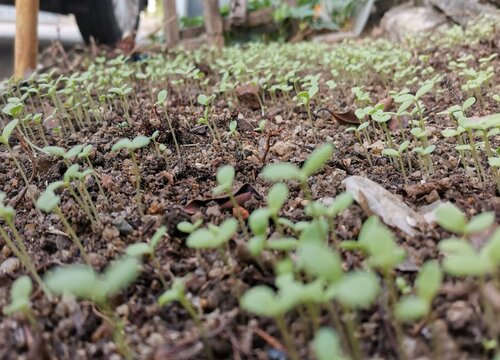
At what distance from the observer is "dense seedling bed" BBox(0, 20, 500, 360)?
76 centimetres

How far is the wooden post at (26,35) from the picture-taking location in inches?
116

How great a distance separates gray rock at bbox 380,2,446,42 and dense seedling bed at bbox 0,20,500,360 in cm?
258

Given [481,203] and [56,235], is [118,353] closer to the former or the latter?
[56,235]

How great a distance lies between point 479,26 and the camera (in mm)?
3557

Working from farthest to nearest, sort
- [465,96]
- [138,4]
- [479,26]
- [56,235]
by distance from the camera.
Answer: [138,4]
[479,26]
[465,96]
[56,235]

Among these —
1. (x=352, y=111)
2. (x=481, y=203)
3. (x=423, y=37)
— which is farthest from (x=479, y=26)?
(x=481, y=203)

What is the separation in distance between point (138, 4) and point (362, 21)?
8.39 feet

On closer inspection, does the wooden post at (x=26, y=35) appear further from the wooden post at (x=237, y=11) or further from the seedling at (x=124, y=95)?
the wooden post at (x=237, y=11)

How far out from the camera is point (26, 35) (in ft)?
9.87

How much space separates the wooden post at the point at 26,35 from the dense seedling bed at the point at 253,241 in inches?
35.5

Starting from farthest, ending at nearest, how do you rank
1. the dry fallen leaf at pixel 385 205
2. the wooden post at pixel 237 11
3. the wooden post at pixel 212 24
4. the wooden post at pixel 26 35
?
1. the wooden post at pixel 237 11
2. the wooden post at pixel 212 24
3. the wooden post at pixel 26 35
4. the dry fallen leaf at pixel 385 205

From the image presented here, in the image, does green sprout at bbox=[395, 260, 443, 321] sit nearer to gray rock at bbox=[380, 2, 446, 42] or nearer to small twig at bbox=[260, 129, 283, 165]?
small twig at bbox=[260, 129, 283, 165]

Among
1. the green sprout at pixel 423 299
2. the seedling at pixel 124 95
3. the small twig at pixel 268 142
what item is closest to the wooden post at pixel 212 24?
the seedling at pixel 124 95

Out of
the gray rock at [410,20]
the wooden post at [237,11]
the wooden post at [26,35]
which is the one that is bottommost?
the gray rock at [410,20]
